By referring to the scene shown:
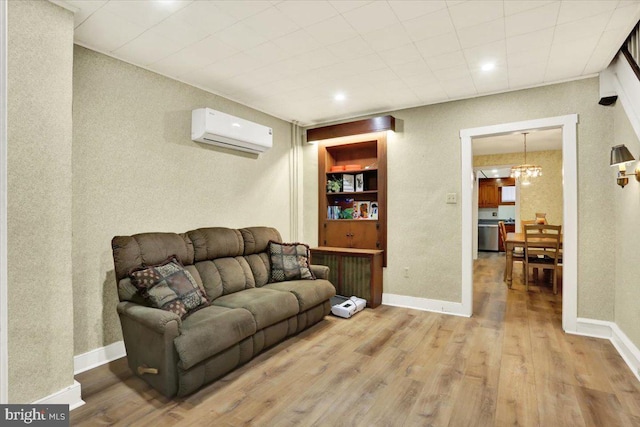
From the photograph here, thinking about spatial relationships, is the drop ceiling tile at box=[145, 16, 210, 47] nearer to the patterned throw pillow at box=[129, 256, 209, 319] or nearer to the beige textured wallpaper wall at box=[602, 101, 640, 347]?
the patterned throw pillow at box=[129, 256, 209, 319]

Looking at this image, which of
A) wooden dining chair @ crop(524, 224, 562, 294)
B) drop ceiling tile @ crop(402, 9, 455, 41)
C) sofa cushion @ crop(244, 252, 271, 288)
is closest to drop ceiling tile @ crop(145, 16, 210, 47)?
drop ceiling tile @ crop(402, 9, 455, 41)

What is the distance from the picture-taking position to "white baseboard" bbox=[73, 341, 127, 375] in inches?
102

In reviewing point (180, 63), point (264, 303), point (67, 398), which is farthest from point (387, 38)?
point (67, 398)

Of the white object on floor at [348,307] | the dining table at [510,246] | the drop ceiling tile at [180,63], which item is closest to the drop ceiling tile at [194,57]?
the drop ceiling tile at [180,63]

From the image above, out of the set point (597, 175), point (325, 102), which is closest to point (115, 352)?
point (325, 102)

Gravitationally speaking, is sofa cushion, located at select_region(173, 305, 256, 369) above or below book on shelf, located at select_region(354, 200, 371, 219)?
below

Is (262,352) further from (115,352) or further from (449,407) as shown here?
(449,407)

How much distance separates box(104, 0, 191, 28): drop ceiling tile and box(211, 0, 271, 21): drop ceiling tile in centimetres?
22

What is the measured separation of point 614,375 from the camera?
8.14 ft

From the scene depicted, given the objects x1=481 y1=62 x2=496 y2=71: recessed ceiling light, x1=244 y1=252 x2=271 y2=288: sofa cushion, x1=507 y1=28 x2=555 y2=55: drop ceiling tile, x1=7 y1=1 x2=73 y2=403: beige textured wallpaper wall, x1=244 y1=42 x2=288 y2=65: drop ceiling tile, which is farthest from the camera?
x1=244 y1=252 x2=271 y2=288: sofa cushion

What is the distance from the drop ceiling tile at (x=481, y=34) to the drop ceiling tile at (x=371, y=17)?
60 centimetres

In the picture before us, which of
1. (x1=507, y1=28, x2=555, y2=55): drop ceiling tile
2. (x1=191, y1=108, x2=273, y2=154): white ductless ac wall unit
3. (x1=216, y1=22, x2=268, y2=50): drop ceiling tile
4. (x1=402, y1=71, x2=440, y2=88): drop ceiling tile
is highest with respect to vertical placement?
(x1=402, y1=71, x2=440, y2=88): drop ceiling tile

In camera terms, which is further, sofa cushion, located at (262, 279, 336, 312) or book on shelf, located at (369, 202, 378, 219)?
book on shelf, located at (369, 202, 378, 219)

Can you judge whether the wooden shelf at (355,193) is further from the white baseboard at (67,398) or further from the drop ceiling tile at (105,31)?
the white baseboard at (67,398)
